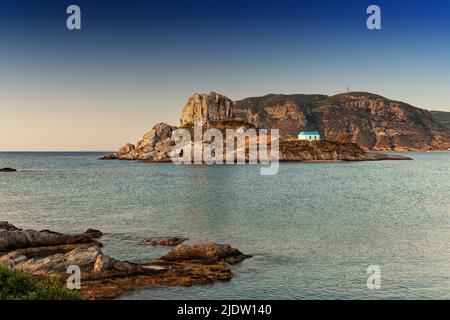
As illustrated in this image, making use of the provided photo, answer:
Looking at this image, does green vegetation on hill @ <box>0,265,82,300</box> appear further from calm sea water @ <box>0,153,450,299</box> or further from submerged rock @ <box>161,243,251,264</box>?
submerged rock @ <box>161,243,251,264</box>

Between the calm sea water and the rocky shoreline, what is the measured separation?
138cm

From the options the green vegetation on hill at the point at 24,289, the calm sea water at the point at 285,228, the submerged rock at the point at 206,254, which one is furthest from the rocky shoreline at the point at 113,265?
the green vegetation on hill at the point at 24,289

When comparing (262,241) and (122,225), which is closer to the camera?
(262,241)

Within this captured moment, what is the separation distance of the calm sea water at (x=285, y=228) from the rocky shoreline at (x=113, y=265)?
138 centimetres

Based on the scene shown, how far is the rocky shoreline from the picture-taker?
29391 millimetres

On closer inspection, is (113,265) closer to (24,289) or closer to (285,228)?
(24,289)

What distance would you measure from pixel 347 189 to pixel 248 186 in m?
23.2

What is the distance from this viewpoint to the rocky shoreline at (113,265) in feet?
96.4

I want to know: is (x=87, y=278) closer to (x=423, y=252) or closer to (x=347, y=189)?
(x=423, y=252)

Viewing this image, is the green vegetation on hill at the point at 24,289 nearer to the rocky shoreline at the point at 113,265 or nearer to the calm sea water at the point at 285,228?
the rocky shoreline at the point at 113,265
